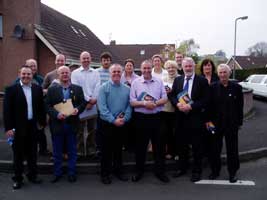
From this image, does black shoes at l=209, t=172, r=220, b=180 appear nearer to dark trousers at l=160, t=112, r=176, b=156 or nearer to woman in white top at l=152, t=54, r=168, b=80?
dark trousers at l=160, t=112, r=176, b=156

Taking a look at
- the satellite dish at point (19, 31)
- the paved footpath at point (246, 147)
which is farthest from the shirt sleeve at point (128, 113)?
the satellite dish at point (19, 31)

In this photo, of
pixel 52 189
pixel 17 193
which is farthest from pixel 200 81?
pixel 17 193

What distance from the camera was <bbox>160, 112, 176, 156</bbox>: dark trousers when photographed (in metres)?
7.09

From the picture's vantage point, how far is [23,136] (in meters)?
6.44

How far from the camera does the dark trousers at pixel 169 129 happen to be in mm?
7085

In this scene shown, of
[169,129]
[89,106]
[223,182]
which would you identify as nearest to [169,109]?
[169,129]

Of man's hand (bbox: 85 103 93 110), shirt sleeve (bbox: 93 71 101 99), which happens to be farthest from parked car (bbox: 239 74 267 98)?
man's hand (bbox: 85 103 93 110)

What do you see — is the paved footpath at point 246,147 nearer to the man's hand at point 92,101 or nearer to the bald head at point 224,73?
the man's hand at point 92,101

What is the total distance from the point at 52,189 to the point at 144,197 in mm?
1609

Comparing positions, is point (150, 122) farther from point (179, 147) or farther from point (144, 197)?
point (144, 197)

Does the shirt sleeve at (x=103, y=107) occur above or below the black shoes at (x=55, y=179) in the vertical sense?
above

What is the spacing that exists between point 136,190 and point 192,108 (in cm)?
173

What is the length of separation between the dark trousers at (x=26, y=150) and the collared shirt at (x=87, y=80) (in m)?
1.23

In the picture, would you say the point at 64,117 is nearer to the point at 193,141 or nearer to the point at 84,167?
the point at 84,167
